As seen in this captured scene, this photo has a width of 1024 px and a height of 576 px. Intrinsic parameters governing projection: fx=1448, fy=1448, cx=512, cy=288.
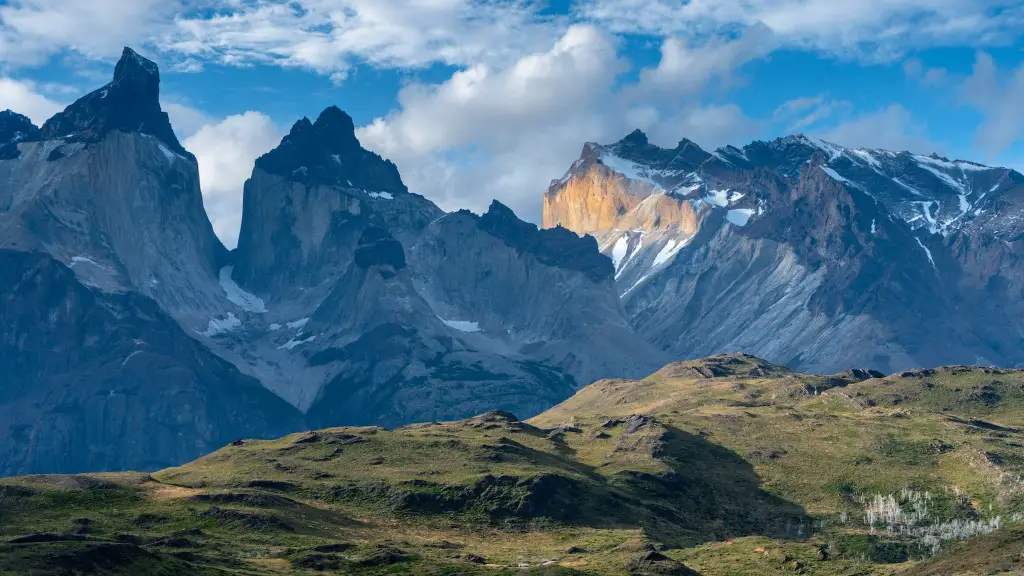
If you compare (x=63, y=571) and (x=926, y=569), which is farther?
(x=926, y=569)

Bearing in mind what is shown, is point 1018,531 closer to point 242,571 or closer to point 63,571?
point 242,571

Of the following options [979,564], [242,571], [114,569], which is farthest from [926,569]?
[114,569]

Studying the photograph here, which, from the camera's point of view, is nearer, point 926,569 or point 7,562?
point 7,562

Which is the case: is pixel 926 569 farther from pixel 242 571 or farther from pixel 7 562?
pixel 7 562

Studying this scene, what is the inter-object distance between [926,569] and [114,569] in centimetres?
10566

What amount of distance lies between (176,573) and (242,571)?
13207mm

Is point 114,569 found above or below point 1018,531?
above

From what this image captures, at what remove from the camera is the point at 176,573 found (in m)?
187

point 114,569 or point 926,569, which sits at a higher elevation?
point 114,569

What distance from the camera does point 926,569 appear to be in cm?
Result: 19250

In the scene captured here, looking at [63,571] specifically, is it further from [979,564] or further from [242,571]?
[979,564]

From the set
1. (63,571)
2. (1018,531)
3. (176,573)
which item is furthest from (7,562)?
(1018,531)

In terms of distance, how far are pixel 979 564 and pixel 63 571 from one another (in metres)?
115

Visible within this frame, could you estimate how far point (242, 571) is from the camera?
652 ft
